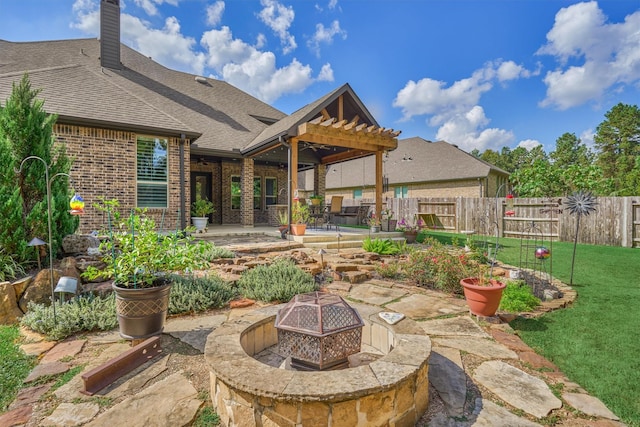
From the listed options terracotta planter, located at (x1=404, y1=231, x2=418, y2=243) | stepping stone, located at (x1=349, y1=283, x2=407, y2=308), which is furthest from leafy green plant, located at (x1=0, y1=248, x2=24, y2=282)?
terracotta planter, located at (x1=404, y1=231, x2=418, y2=243)

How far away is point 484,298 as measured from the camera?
3.33m

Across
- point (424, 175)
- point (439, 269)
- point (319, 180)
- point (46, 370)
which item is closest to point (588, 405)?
point (439, 269)

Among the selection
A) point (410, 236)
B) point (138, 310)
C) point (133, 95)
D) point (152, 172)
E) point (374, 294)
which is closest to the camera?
point (138, 310)

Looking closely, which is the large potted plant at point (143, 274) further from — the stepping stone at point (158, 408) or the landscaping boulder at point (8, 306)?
the landscaping boulder at point (8, 306)

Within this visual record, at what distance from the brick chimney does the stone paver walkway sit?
1267 centimetres

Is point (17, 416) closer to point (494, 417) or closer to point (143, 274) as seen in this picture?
point (143, 274)

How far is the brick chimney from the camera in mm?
11594

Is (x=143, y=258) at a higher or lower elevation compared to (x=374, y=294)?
higher

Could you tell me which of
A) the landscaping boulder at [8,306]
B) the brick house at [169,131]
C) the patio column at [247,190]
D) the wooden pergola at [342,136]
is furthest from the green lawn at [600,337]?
the patio column at [247,190]

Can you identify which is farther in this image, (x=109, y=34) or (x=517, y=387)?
(x=109, y=34)

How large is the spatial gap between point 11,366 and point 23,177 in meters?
2.85

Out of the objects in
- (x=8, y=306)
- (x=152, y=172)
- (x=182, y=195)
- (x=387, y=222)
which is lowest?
(x=8, y=306)

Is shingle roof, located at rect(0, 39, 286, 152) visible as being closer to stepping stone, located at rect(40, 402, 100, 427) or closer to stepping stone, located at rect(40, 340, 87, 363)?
stepping stone, located at rect(40, 340, 87, 363)

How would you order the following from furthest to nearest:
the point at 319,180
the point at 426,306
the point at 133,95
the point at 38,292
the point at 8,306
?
the point at 319,180 < the point at 133,95 < the point at 426,306 < the point at 38,292 < the point at 8,306
